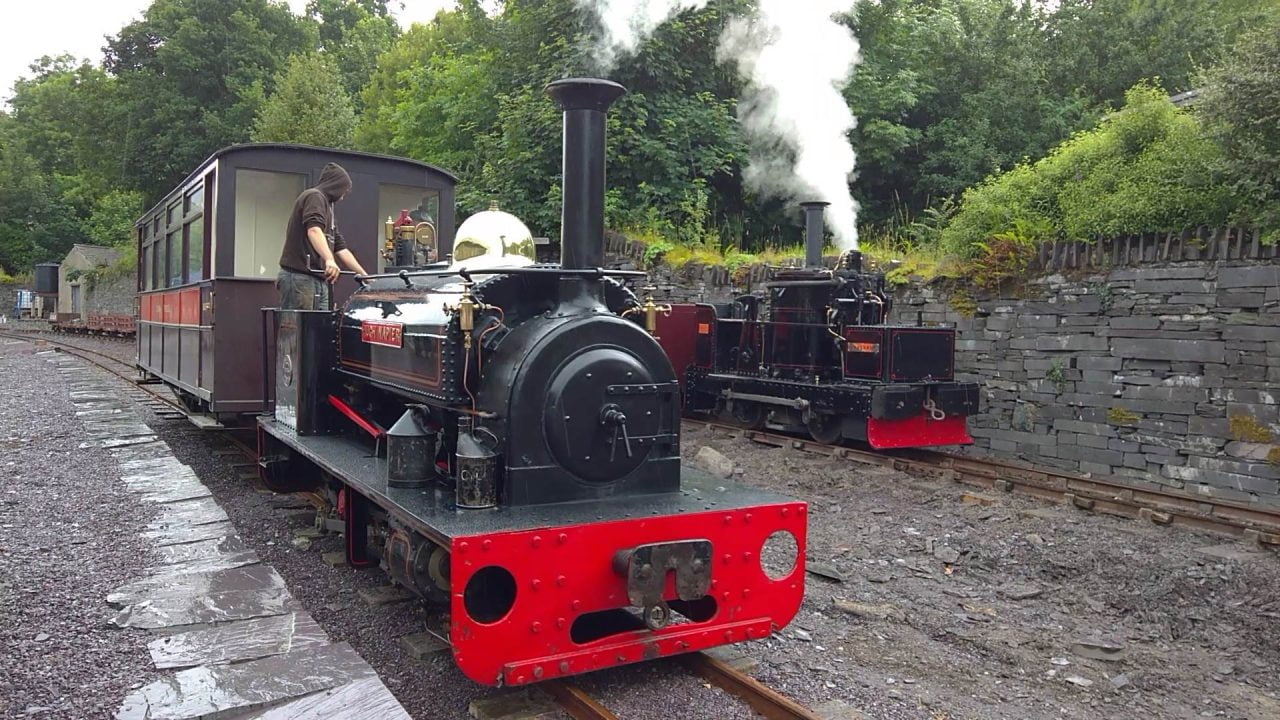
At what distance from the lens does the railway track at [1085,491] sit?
6508 mm

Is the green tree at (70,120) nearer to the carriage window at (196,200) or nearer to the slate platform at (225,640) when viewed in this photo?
the carriage window at (196,200)

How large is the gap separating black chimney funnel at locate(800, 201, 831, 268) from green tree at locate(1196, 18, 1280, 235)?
162 inches

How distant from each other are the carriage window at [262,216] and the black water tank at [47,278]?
38342mm

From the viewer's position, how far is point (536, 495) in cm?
374

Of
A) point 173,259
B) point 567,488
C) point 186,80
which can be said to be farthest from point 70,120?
point 567,488

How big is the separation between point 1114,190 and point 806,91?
5.45 meters

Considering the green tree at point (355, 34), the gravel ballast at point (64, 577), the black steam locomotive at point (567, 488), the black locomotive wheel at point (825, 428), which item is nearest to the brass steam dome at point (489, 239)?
the black steam locomotive at point (567, 488)

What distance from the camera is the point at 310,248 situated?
612cm

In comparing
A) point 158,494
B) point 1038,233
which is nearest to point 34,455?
point 158,494

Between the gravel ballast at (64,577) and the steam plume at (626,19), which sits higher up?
the steam plume at (626,19)

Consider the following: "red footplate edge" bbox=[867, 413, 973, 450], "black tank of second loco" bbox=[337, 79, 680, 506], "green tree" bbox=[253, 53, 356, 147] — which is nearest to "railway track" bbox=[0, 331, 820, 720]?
"black tank of second loco" bbox=[337, 79, 680, 506]

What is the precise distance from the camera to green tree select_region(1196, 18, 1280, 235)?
25.5 feet

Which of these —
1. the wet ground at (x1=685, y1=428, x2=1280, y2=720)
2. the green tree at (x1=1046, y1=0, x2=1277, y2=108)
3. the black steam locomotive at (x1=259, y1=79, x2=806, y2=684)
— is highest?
the green tree at (x1=1046, y1=0, x2=1277, y2=108)

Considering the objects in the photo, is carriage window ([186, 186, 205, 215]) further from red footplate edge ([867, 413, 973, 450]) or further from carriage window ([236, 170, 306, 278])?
red footplate edge ([867, 413, 973, 450])
